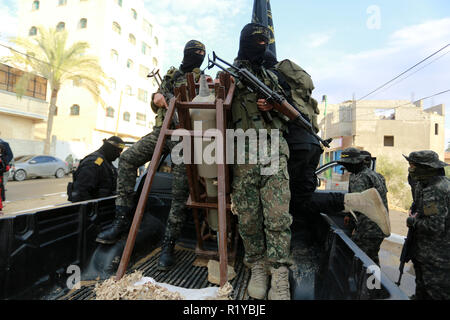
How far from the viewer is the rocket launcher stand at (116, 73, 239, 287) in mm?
1672

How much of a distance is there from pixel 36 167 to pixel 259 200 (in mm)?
15976

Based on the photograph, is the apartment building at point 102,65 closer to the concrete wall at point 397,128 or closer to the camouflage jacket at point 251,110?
the concrete wall at point 397,128

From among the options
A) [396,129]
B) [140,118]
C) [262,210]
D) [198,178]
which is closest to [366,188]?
[262,210]

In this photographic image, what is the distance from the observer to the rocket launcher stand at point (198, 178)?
1.67m

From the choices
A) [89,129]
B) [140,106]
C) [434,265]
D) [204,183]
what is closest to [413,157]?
[434,265]

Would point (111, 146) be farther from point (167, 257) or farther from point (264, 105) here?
point (264, 105)

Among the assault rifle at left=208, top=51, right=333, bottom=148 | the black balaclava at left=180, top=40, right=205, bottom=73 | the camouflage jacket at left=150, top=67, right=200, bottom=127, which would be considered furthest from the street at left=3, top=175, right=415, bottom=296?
the black balaclava at left=180, top=40, right=205, bottom=73

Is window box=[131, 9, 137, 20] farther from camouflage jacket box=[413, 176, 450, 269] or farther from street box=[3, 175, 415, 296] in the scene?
camouflage jacket box=[413, 176, 450, 269]

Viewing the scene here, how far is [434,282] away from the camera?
103 inches

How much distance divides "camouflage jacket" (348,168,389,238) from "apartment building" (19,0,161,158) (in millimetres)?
22597

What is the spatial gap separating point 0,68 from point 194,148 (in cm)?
2267

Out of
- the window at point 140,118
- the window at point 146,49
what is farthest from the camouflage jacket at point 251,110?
the window at point 146,49

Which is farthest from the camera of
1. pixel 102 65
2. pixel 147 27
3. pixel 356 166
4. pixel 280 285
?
pixel 147 27
